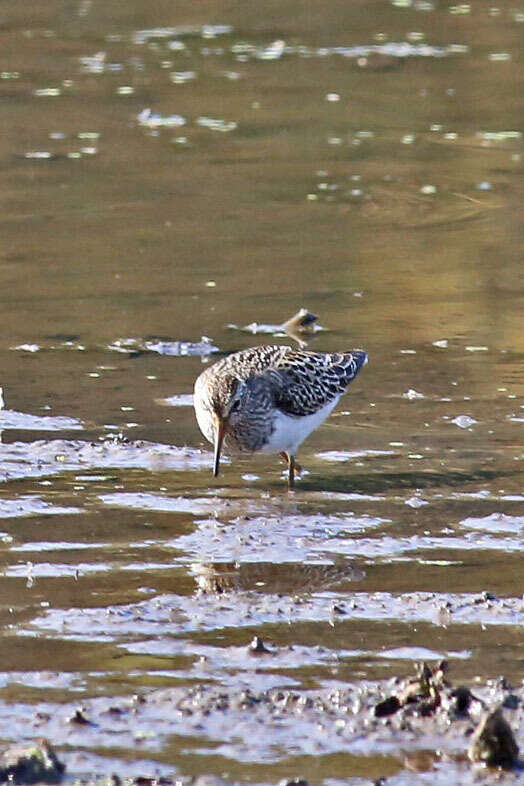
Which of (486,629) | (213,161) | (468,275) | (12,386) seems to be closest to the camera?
(486,629)

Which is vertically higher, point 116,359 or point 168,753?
point 168,753

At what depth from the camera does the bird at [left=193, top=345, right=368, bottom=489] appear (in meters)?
8.07

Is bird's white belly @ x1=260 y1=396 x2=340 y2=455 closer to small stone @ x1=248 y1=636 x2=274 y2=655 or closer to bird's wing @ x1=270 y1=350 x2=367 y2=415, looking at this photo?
bird's wing @ x1=270 y1=350 x2=367 y2=415

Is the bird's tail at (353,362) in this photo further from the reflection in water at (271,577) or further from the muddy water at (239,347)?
the reflection in water at (271,577)

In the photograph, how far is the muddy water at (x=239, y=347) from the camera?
5891mm

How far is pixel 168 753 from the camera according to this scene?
5.17 metres

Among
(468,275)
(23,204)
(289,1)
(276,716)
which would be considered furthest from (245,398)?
(289,1)

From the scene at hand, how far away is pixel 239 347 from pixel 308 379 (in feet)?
5.91

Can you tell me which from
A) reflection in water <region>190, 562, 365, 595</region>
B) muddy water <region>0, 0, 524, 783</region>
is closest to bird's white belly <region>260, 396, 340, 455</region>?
muddy water <region>0, 0, 524, 783</region>

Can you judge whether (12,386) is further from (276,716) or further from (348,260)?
(276,716)

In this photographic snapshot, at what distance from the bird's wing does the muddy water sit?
297 mm

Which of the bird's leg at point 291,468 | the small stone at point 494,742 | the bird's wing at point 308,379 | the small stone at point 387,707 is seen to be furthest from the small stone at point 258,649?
the bird's wing at point 308,379

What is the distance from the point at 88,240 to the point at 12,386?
11.6 feet

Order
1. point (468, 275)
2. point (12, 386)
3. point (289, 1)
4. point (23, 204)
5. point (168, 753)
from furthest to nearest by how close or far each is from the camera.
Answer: point (289, 1) < point (23, 204) < point (468, 275) < point (12, 386) < point (168, 753)
